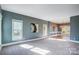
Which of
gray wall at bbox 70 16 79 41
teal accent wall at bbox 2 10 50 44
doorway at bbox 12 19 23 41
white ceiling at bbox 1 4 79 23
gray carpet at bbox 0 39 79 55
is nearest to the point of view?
gray carpet at bbox 0 39 79 55

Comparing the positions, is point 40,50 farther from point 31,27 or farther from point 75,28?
point 75,28

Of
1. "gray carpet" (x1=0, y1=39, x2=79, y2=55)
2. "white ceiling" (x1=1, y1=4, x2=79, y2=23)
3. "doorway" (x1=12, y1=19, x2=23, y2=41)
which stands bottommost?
"gray carpet" (x1=0, y1=39, x2=79, y2=55)

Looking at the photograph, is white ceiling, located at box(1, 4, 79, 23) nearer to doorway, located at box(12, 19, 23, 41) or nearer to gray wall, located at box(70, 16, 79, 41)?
doorway, located at box(12, 19, 23, 41)

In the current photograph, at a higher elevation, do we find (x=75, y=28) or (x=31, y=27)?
(x=31, y=27)

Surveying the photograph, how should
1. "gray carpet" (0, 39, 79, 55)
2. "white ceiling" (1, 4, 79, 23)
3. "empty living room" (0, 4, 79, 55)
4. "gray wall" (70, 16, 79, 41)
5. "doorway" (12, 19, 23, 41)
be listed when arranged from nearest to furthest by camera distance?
"gray carpet" (0, 39, 79, 55) → "white ceiling" (1, 4, 79, 23) → "empty living room" (0, 4, 79, 55) → "doorway" (12, 19, 23, 41) → "gray wall" (70, 16, 79, 41)

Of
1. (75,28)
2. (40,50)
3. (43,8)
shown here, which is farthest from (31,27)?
(40,50)

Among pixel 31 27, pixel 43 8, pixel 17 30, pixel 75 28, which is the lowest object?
pixel 17 30

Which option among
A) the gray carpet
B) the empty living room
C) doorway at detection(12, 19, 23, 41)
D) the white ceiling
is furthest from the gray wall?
doorway at detection(12, 19, 23, 41)

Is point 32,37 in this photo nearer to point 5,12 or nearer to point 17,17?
point 17,17

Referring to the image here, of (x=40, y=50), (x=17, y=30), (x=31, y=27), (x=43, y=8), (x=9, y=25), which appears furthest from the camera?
(x=31, y=27)

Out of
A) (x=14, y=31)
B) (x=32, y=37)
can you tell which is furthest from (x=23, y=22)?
Result: (x=32, y=37)

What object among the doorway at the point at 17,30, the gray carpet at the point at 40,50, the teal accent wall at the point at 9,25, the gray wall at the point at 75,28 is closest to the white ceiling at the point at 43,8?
the teal accent wall at the point at 9,25

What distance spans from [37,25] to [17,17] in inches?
109
